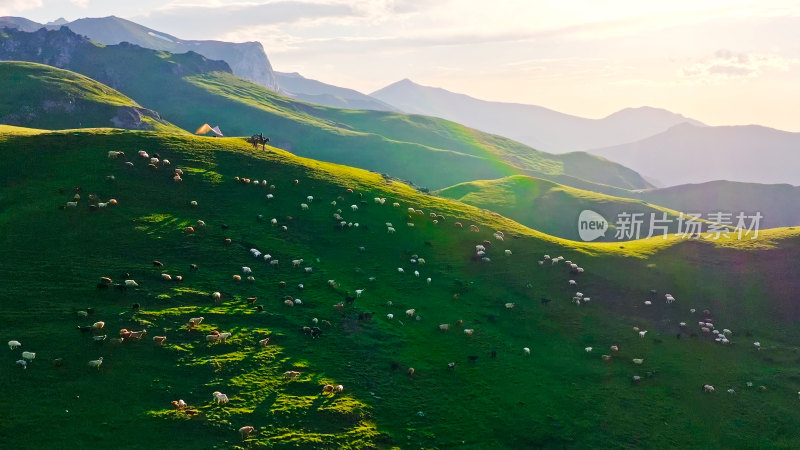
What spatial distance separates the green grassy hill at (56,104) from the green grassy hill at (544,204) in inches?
4779

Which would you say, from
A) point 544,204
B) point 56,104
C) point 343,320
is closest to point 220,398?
point 343,320

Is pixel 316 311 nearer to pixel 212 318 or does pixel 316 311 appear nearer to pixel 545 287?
pixel 212 318

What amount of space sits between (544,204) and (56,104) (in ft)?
557

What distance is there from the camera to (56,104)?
176 metres

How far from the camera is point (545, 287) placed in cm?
5503

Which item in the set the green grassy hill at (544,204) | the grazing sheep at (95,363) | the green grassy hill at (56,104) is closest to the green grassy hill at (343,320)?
the grazing sheep at (95,363)

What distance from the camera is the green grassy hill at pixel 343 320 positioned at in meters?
30.5

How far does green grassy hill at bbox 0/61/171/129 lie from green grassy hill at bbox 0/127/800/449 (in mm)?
126551

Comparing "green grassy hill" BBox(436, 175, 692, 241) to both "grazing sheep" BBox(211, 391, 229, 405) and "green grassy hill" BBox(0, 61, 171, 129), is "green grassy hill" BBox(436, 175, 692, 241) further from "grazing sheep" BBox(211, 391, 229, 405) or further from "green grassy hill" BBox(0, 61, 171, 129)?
"green grassy hill" BBox(0, 61, 171, 129)

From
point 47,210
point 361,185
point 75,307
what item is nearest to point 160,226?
point 47,210

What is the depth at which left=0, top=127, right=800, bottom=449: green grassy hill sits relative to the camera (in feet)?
100.0

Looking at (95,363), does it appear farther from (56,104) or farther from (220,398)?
(56,104)

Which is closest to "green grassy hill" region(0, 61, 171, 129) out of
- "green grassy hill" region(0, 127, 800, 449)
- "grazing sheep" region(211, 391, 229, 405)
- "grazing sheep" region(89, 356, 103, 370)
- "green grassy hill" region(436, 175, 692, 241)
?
"green grassy hill" region(436, 175, 692, 241)

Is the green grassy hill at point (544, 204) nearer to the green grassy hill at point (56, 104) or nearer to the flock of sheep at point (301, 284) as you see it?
the flock of sheep at point (301, 284)
